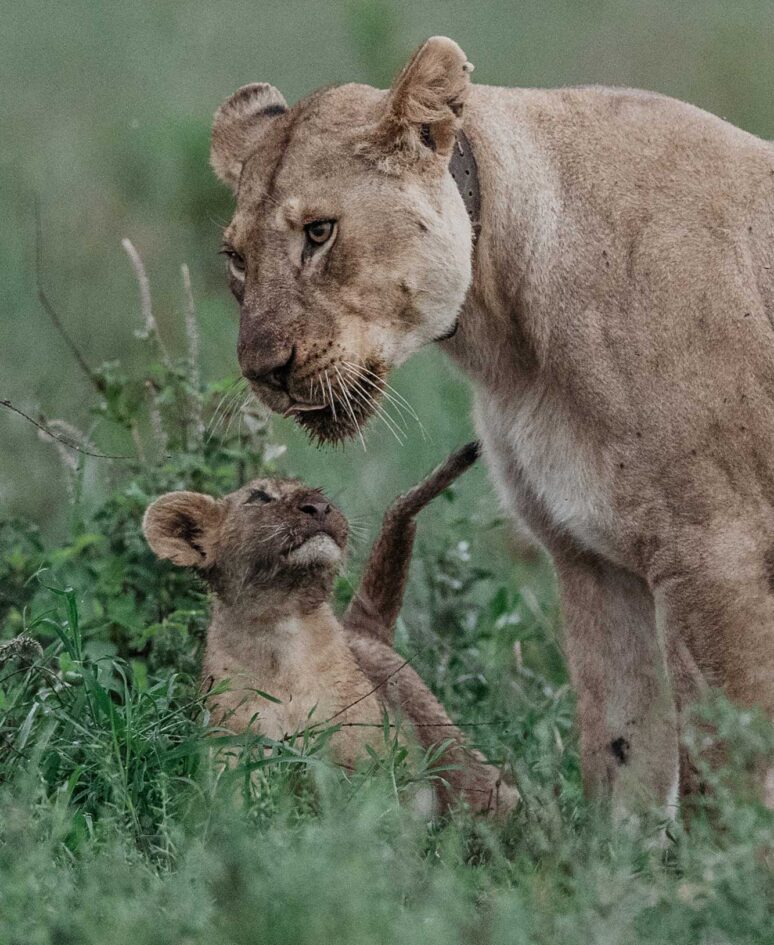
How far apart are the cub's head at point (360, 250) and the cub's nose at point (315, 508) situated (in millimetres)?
523

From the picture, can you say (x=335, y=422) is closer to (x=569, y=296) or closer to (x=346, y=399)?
(x=346, y=399)

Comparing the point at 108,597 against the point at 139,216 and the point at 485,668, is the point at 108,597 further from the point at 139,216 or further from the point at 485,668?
the point at 139,216

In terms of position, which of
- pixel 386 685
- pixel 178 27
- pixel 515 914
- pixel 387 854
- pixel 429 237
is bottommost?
pixel 178 27

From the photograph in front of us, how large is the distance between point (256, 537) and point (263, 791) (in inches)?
37.2

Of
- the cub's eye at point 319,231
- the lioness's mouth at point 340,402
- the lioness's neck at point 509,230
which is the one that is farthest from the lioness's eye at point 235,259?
the lioness's neck at point 509,230

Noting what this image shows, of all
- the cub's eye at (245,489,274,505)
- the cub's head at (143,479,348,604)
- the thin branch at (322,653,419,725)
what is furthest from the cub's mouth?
the thin branch at (322,653,419,725)

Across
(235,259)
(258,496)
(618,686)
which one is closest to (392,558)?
(258,496)

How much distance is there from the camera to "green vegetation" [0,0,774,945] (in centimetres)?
327

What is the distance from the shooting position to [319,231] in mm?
4180

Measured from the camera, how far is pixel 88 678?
4316 mm

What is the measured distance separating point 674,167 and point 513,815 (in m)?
1.51

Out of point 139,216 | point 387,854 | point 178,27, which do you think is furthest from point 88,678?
point 178,27

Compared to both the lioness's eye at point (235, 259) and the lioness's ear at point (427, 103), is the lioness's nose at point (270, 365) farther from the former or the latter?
the lioness's ear at point (427, 103)

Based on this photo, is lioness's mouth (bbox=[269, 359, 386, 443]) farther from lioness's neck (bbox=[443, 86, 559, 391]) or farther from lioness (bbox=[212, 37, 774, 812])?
lioness's neck (bbox=[443, 86, 559, 391])
